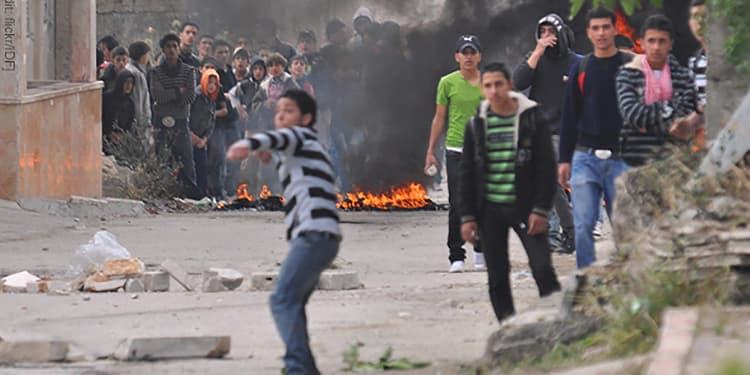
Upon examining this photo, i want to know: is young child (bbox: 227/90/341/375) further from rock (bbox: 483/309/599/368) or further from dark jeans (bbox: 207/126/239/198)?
dark jeans (bbox: 207/126/239/198)

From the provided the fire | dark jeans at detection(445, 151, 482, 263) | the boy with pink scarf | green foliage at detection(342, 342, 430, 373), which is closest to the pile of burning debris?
the fire

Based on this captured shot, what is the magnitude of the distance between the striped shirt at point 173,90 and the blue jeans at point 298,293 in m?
13.3

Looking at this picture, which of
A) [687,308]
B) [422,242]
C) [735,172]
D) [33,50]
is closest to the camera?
[687,308]

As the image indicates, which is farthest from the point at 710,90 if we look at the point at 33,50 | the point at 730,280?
the point at 33,50

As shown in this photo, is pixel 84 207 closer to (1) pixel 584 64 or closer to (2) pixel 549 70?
(2) pixel 549 70

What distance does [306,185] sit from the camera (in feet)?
24.8

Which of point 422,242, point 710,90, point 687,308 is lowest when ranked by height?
point 422,242

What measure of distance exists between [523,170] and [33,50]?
13.1m

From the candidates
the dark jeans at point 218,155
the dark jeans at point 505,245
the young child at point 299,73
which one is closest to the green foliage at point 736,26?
the dark jeans at point 505,245

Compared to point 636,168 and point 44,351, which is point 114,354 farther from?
point 636,168

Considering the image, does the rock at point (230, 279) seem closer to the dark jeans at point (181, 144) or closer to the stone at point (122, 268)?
the stone at point (122, 268)

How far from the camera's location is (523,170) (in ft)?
26.8

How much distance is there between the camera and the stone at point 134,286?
11.5 meters

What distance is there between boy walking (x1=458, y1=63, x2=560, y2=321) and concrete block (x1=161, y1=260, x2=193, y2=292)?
12.6ft
